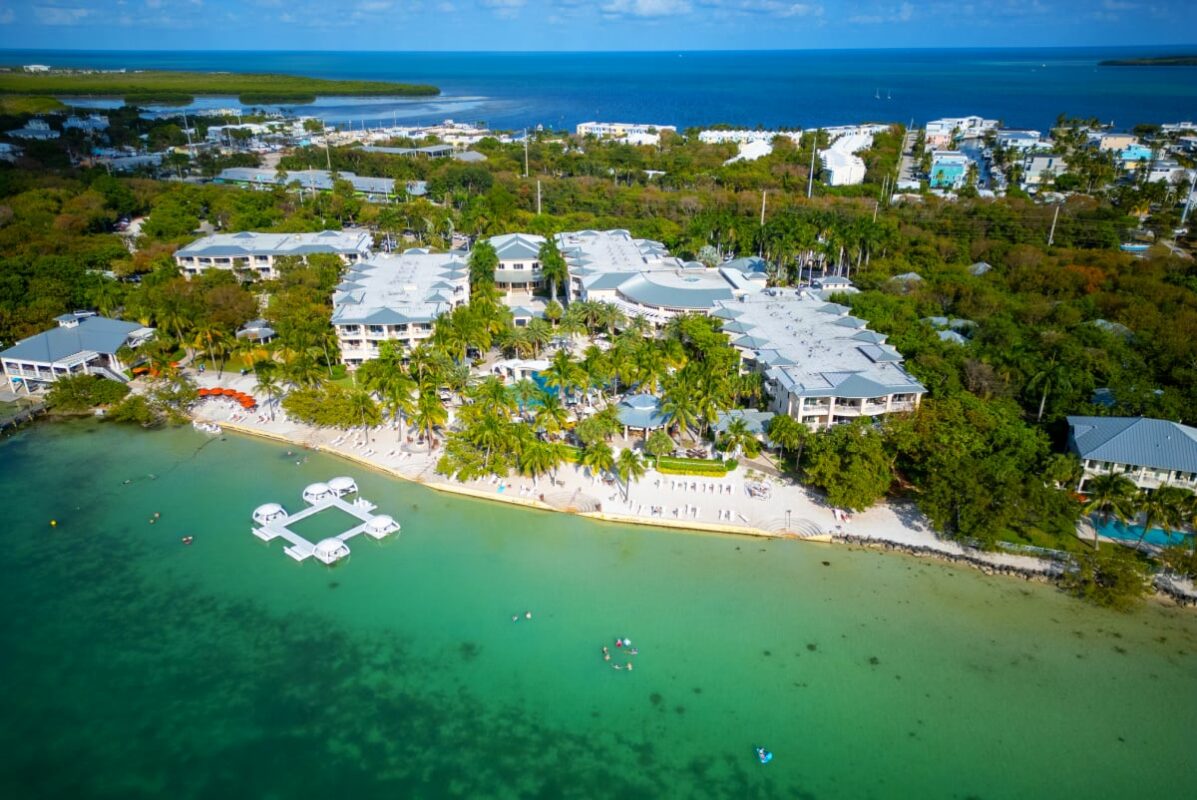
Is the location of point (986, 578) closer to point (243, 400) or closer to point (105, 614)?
point (105, 614)

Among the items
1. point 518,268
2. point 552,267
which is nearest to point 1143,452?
point 552,267

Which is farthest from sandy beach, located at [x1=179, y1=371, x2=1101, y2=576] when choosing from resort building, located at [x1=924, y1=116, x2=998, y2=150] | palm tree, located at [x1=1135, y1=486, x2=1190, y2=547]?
resort building, located at [x1=924, y1=116, x2=998, y2=150]

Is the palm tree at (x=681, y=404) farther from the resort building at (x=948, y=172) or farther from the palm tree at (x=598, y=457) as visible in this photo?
the resort building at (x=948, y=172)

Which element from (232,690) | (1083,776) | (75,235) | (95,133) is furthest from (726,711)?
(95,133)

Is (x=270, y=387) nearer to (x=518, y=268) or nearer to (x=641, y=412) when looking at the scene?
(x=641, y=412)

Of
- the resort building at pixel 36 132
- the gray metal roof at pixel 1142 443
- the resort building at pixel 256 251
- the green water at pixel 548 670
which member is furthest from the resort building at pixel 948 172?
the resort building at pixel 36 132
